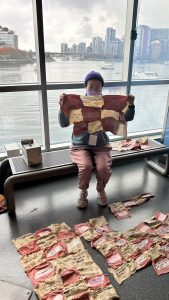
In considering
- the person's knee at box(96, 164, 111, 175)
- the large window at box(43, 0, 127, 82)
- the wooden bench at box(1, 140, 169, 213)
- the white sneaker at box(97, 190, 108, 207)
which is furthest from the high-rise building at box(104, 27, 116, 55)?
the white sneaker at box(97, 190, 108, 207)

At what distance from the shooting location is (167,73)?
281 centimetres

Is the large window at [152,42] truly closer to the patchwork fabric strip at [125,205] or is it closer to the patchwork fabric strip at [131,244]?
the patchwork fabric strip at [125,205]

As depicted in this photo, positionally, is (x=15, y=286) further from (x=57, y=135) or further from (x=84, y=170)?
(x=57, y=135)

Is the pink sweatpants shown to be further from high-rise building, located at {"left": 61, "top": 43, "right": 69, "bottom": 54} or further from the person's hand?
high-rise building, located at {"left": 61, "top": 43, "right": 69, "bottom": 54}

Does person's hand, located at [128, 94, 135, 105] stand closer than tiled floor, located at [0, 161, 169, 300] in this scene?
No

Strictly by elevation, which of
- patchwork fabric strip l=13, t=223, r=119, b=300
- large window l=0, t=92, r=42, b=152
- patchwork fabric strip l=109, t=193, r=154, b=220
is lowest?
patchwork fabric strip l=13, t=223, r=119, b=300

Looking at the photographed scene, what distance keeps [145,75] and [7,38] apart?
1.55 m

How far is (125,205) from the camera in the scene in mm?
1837

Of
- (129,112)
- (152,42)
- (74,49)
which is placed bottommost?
(129,112)

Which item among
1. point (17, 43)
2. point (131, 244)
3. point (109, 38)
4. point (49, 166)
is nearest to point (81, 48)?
point (109, 38)

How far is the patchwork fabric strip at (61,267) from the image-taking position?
1148 mm

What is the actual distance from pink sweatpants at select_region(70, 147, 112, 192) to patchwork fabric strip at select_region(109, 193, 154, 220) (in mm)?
182

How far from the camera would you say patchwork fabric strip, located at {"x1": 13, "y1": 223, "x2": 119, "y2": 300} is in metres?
1.15

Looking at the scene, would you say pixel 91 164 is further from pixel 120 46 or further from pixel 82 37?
pixel 120 46
